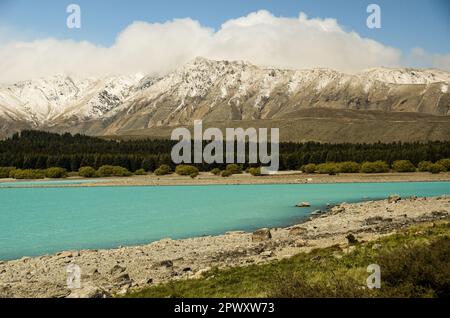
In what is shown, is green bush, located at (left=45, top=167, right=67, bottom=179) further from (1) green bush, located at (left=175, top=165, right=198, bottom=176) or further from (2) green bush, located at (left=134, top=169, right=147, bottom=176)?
(1) green bush, located at (left=175, top=165, right=198, bottom=176)

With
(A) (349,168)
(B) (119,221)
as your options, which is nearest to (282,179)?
(A) (349,168)

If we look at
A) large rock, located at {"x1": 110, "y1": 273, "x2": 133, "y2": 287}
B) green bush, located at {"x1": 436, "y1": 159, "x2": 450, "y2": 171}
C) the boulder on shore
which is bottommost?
the boulder on shore

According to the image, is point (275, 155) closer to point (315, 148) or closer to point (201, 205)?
point (315, 148)

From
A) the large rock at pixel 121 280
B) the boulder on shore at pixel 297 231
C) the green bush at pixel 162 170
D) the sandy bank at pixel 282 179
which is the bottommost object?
the sandy bank at pixel 282 179

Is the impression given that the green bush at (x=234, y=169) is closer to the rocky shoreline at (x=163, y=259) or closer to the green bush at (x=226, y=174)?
the green bush at (x=226, y=174)

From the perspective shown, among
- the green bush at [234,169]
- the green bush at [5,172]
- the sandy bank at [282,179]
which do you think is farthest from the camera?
the green bush at [5,172]

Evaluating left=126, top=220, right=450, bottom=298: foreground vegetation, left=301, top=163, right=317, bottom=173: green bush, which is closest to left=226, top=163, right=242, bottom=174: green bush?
left=301, top=163, right=317, bottom=173: green bush

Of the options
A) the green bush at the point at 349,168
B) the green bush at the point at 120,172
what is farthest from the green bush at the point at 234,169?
the green bush at the point at 120,172
